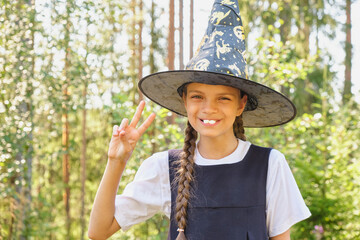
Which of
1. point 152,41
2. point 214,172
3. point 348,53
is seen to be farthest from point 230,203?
point 152,41

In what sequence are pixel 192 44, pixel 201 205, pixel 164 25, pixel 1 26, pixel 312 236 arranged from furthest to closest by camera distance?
1. pixel 164 25
2. pixel 192 44
3. pixel 312 236
4. pixel 1 26
5. pixel 201 205

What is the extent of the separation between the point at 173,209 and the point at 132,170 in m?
3.99

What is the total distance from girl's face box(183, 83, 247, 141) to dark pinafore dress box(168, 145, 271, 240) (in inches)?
7.6

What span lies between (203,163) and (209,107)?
309mm

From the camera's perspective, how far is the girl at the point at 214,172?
2.23m

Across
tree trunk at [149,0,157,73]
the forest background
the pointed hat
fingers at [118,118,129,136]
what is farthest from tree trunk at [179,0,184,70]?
fingers at [118,118,129,136]

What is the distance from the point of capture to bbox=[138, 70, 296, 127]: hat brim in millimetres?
2244

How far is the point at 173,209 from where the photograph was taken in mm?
2365

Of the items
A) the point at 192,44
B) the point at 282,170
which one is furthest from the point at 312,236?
the point at 192,44

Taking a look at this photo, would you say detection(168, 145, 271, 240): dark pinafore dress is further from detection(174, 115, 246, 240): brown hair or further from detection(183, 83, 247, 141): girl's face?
detection(183, 83, 247, 141): girl's face

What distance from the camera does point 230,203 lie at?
2254 millimetres

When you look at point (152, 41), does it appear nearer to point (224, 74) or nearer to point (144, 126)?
point (144, 126)

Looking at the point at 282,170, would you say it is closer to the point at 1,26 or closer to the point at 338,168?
the point at 1,26

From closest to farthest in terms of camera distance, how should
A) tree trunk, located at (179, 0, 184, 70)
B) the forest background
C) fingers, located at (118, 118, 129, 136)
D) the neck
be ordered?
fingers, located at (118, 118, 129, 136), the neck, the forest background, tree trunk, located at (179, 0, 184, 70)
